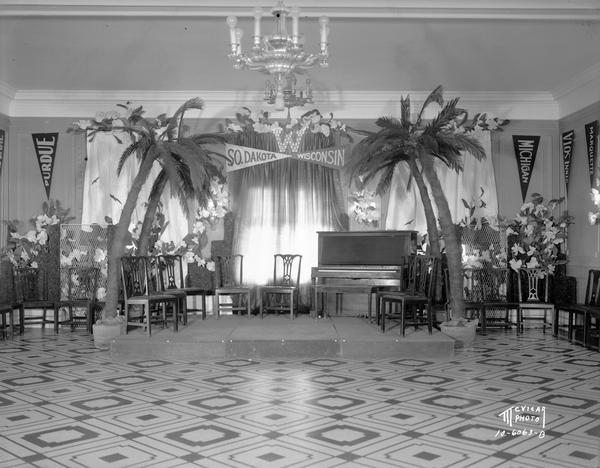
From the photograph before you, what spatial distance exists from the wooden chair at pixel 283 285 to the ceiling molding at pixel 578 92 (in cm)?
420

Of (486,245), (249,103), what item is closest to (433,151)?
(486,245)

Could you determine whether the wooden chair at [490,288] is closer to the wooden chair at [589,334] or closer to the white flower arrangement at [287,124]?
the wooden chair at [589,334]

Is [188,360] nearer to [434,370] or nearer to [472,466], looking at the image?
[434,370]

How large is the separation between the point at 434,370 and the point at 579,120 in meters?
4.93

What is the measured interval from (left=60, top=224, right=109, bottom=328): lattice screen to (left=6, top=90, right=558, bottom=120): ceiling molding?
1.69m

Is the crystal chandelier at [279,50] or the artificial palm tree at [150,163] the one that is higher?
the crystal chandelier at [279,50]

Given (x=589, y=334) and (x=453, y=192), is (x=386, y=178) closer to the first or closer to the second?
(x=453, y=192)

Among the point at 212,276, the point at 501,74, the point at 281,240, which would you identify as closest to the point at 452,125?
the point at 501,74

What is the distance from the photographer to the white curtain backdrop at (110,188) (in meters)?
9.76

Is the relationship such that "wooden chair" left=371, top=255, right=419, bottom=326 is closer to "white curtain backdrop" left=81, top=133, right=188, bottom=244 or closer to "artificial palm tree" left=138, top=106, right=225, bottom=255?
"artificial palm tree" left=138, top=106, right=225, bottom=255

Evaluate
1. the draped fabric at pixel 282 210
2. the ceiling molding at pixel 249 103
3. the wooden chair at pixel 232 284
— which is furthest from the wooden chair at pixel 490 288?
the wooden chair at pixel 232 284

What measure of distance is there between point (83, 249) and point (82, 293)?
2.31 feet

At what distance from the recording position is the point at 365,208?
9758 millimetres

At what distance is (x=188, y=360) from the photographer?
21.7ft
